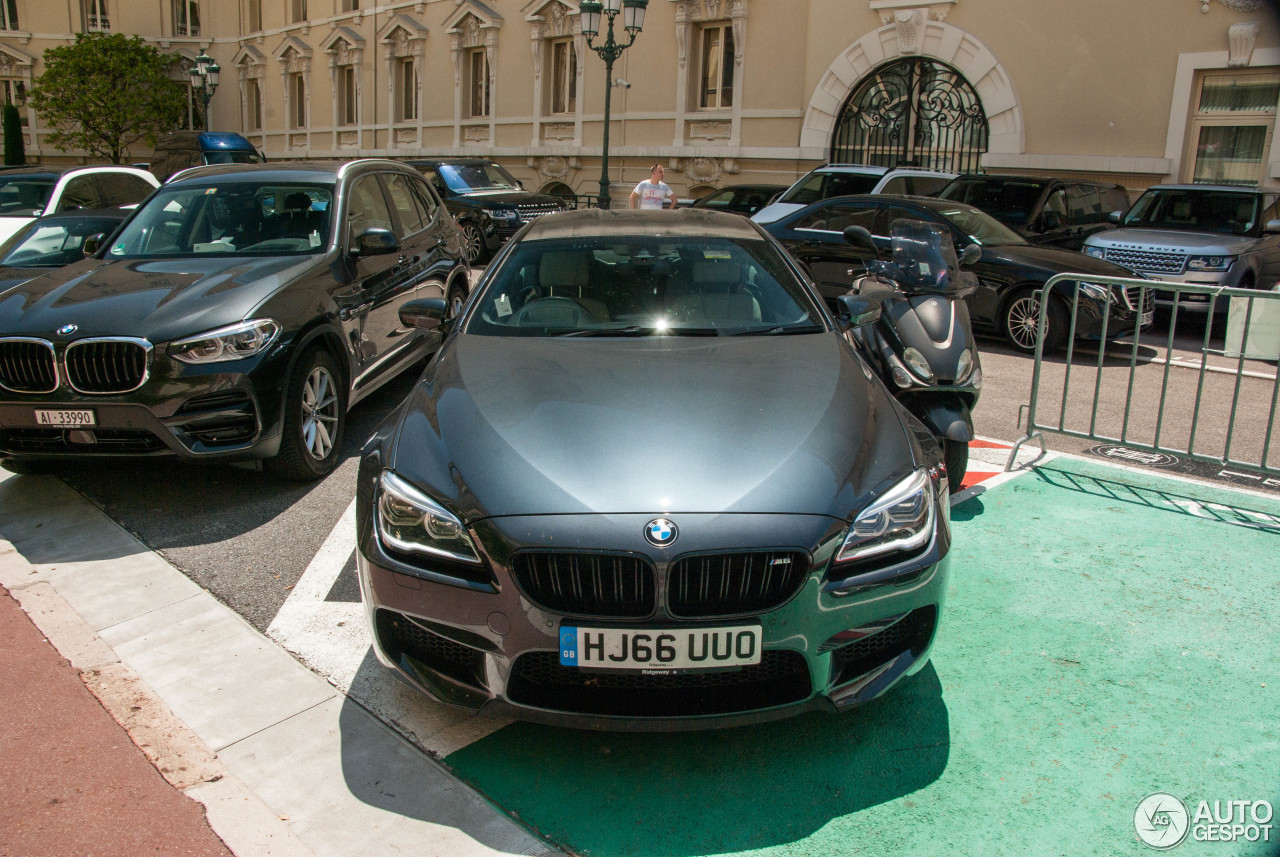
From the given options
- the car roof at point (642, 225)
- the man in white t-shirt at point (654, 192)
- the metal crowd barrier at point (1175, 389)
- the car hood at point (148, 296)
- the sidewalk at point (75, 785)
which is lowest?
the sidewalk at point (75, 785)

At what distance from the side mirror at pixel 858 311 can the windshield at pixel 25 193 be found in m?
9.83

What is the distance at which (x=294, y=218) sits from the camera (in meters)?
6.11

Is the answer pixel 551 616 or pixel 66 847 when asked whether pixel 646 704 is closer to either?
pixel 551 616

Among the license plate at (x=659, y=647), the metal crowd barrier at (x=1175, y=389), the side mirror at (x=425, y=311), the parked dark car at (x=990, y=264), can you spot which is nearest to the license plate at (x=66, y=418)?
the side mirror at (x=425, y=311)

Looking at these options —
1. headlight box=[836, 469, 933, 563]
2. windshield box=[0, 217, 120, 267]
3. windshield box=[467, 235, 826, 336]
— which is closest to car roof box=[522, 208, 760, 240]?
windshield box=[467, 235, 826, 336]

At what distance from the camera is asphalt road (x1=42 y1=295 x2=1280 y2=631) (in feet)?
14.1

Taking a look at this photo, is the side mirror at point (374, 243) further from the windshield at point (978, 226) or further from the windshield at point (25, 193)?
the windshield at point (25, 193)

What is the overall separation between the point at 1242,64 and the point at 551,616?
59.3 ft

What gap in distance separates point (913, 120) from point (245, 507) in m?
18.6

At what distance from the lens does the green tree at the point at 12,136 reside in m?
41.0

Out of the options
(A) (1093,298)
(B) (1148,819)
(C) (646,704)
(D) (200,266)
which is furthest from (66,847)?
(A) (1093,298)

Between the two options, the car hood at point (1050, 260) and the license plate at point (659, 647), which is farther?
the car hood at point (1050, 260)

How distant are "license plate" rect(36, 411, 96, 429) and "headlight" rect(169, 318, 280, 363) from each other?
0.51 m

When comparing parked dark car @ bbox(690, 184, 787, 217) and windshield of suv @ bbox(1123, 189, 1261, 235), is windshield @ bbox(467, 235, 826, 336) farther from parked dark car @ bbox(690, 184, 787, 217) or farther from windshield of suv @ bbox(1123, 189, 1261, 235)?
parked dark car @ bbox(690, 184, 787, 217)
